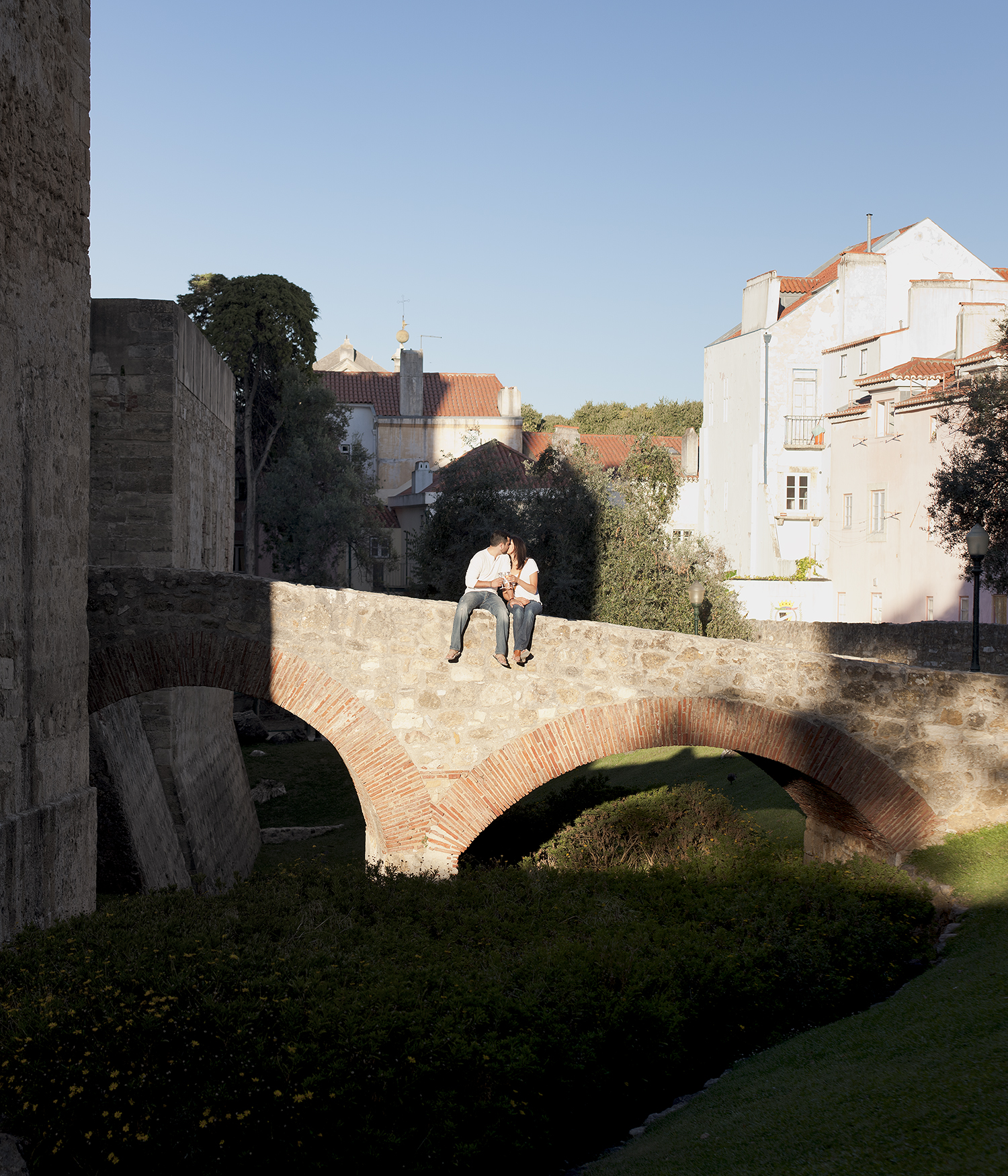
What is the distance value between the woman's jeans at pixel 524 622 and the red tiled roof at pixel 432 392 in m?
37.8

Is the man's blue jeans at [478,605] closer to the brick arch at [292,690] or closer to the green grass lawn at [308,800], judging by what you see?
the brick arch at [292,690]

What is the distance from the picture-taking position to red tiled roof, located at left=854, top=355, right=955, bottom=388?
91.2 feet

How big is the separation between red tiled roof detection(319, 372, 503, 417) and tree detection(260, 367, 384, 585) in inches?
463

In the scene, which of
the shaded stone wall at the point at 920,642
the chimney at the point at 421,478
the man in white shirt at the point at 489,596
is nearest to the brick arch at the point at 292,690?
the man in white shirt at the point at 489,596

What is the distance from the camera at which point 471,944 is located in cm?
819

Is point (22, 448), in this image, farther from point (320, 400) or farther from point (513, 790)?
point (320, 400)

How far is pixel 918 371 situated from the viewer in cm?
2809

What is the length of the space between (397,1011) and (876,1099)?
105 inches

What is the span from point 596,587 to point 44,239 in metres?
17.4

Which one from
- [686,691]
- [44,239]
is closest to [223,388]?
[44,239]

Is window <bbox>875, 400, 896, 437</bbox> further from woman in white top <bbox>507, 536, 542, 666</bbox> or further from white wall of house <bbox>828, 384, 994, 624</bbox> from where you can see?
woman in white top <bbox>507, 536, 542, 666</bbox>

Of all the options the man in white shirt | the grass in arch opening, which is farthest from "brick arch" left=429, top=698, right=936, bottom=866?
the man in white shirt

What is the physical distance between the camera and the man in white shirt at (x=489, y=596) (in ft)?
34.1

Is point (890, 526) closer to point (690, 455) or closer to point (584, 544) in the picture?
point (584, 544)
